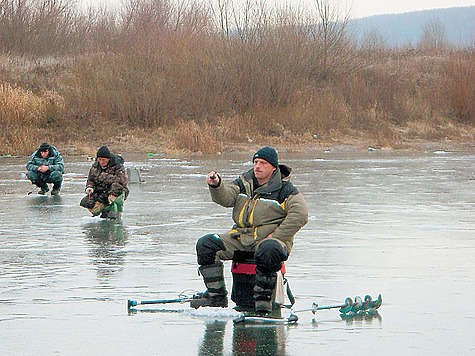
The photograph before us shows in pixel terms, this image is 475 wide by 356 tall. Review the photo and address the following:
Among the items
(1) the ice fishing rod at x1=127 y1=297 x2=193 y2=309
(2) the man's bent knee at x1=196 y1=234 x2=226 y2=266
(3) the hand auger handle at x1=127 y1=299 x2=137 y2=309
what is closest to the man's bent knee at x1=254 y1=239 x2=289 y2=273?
(2) the man's bent knee at x1=196 y1=234 x2=226 y2=266

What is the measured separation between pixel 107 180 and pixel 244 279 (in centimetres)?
670

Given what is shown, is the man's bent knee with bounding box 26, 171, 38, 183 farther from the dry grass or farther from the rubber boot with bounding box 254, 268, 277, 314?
the dry grass

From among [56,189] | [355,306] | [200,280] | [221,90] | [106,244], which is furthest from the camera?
[221,90]

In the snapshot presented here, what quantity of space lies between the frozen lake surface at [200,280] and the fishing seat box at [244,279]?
0.23 metres

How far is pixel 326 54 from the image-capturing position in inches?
2080

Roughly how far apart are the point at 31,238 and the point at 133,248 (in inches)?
65.9

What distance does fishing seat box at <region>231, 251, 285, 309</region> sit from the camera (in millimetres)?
6898

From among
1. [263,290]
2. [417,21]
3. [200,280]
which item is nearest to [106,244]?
[200,280]

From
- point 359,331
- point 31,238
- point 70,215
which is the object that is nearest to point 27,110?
point 70,215

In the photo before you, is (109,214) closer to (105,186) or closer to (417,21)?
(105,186)

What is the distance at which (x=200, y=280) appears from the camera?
8.22 m

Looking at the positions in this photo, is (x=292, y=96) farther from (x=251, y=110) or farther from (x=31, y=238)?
(x=31, y=238)

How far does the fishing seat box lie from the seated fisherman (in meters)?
6.40

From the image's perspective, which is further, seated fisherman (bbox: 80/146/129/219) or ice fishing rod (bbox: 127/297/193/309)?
seated fisherman (bbox: 80/146/129/219)
